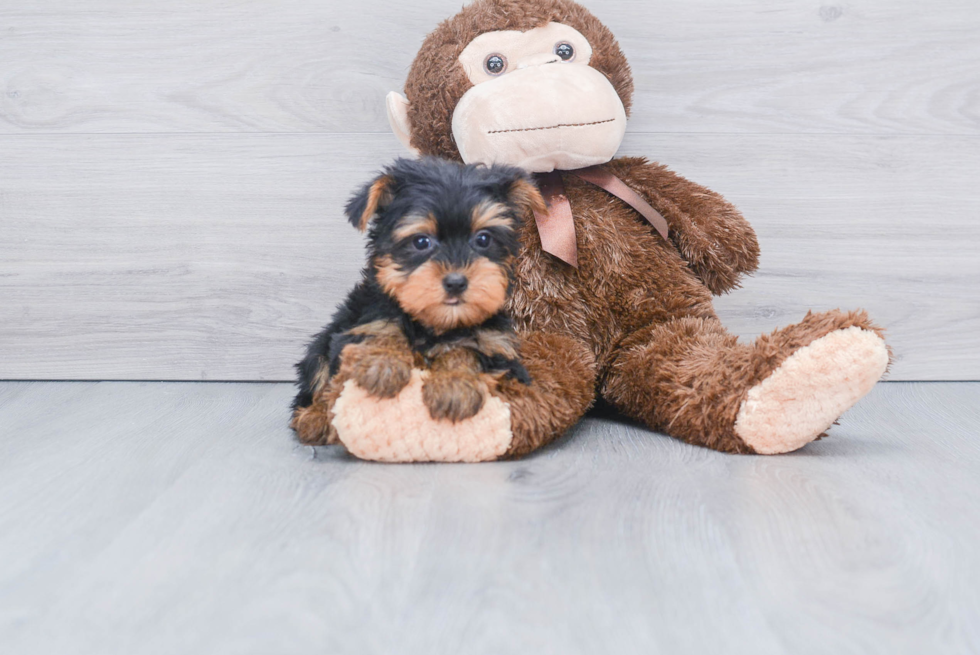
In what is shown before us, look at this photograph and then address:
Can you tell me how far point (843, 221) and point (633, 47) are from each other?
726 mm

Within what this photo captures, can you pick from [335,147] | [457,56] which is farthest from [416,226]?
[335,147]

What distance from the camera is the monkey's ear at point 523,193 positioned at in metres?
1.40

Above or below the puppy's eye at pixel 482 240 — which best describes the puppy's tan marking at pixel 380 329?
below

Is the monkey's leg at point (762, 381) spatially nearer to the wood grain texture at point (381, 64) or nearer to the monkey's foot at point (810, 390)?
the monkey's foot at point (810, 390)

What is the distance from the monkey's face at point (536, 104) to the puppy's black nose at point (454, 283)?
1.18 ft

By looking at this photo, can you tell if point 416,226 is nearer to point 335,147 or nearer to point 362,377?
point 362,377

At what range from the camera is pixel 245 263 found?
206 cm

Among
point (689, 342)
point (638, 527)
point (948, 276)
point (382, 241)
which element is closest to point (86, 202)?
point (382, 241)

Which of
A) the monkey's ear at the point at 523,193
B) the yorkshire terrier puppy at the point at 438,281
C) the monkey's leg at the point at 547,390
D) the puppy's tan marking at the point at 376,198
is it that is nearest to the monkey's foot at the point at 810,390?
the monkey's leg at the point at 547,390

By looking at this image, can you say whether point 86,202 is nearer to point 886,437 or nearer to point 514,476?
point 514,476

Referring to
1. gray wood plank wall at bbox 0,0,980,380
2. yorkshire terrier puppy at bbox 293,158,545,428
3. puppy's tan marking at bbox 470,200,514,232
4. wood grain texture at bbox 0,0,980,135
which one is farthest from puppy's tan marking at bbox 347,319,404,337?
wood grain texture at bbox 0,0,980,135

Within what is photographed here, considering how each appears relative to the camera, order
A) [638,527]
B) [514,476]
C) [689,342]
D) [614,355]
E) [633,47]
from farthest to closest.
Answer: [633,47]
[614,355]
[689,342]
[514,476]
[638,527]

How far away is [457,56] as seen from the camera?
1623mm

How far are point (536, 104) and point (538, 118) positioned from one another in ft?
0.09
